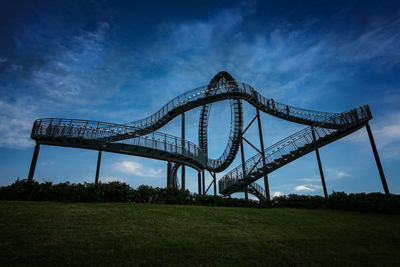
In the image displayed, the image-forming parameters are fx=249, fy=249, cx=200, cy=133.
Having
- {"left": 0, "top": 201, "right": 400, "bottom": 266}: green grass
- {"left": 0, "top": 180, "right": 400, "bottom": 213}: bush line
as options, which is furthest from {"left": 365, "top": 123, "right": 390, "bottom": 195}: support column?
{"left": 0, "top": 201, "right": 400, "bottom": 266}: green grass

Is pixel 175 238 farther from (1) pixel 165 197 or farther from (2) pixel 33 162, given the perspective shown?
(2) pixel 33 162

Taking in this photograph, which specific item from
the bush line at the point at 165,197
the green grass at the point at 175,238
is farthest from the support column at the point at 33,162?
the green grass at the point at 175,238

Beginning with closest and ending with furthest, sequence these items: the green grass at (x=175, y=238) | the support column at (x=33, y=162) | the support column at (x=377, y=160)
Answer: the green grass at (x=175, y=238) → the support column at (x=33, y=162) → the support column at (x=377, y=160)

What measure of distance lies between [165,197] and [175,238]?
19.7ft

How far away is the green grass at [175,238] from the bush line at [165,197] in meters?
1.14

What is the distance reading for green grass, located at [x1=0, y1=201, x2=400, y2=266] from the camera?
6.16 metres

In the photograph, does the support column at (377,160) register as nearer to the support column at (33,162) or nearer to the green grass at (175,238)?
the green grass at (175,238)

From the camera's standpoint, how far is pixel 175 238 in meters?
7.46

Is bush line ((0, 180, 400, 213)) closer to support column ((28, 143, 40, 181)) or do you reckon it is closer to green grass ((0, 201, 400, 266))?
green grass ((0, 201, 400, 266))

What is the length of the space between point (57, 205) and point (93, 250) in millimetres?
5036

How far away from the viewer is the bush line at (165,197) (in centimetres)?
1138

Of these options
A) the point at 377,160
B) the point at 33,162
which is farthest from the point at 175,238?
the point at 377,160

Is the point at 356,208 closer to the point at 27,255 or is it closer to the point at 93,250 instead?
the point at 93,250


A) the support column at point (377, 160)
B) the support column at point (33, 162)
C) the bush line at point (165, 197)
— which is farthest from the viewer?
the support column at point (377, 160)
